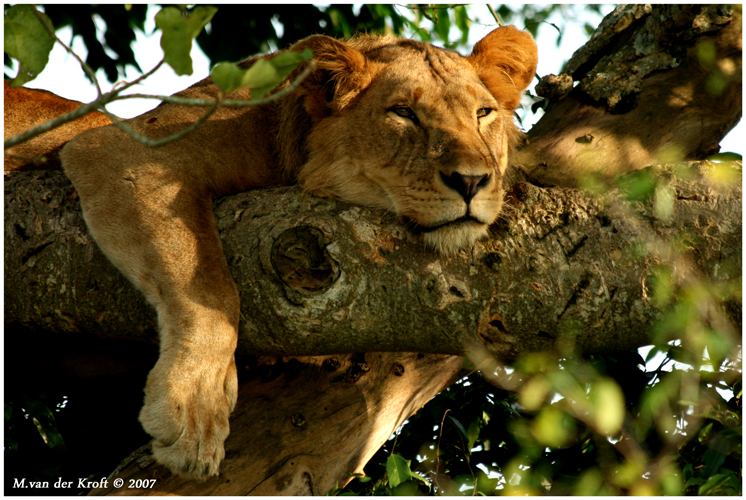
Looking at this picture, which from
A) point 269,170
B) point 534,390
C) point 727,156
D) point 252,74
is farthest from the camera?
point 269,170

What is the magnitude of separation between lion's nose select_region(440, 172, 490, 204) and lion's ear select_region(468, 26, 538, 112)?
1.07 meters

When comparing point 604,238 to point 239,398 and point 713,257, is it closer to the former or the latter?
point 713,257

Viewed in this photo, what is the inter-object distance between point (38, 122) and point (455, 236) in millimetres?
2783

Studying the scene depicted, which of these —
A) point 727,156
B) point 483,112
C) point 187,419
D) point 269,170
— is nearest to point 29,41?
point 187,419

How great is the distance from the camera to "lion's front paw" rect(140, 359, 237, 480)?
92.7 inches

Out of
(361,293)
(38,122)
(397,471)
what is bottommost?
(397,471)

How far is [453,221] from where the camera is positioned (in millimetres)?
2602

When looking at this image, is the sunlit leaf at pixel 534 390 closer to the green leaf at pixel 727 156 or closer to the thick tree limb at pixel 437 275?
the thick tree limb at pixel 437 275

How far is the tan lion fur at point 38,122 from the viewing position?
371 centimetres

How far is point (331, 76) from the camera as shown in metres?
3.30

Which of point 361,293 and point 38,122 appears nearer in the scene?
point 361,293

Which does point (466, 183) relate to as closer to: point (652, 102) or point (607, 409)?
point (607, 409)

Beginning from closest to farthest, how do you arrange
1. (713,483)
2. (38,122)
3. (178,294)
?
(713,483) → (178,294) → (38,122)

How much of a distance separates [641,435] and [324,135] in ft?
6.58
